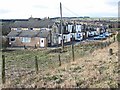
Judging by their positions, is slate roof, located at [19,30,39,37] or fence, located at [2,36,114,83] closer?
fence, located at [2,36,114,83]

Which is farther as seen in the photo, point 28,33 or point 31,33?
point 28,33

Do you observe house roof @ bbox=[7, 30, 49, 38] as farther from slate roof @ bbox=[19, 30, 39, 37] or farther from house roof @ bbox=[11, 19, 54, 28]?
house roof @ bbox=[11, 19, 54, 28]

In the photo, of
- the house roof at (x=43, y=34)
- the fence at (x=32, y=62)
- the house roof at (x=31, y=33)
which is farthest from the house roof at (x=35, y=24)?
the fence at (x=32, y=62)

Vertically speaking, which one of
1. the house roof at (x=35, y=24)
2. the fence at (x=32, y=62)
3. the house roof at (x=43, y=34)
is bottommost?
the fence at (x=32, y=62)

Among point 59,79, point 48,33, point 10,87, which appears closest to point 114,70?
point 59,79

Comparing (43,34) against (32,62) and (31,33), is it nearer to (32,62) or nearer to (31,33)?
(31,33)

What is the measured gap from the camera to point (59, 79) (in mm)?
10484

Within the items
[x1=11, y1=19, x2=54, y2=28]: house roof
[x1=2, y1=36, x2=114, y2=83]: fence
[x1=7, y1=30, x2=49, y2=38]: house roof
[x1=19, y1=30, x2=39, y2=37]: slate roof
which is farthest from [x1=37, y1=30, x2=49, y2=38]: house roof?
[x1=2, y1=36, x2=114, y2=83]: fence

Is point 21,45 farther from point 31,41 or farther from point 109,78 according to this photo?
point 109,78

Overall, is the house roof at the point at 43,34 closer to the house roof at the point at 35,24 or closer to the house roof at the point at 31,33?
the house roof at the point at 31,33

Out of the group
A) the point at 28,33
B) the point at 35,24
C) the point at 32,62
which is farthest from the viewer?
the point at 35,24

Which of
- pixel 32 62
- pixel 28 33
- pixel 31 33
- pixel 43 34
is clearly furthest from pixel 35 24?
pixel 32 62

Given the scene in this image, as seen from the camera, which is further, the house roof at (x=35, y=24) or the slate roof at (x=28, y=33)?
the house roof at (x=35, y=24)

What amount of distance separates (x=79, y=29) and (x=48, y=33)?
2962 centimetres
